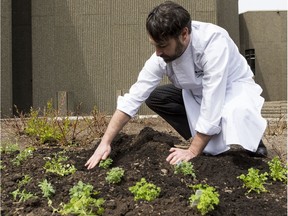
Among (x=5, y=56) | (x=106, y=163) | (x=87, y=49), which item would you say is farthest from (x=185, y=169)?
(x=87, y=49)

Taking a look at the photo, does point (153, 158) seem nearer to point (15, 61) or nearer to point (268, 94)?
point (15, 61)

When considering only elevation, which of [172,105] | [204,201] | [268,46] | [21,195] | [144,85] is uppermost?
[268,46]

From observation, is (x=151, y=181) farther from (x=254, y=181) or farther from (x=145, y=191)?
(x=254, y=181)

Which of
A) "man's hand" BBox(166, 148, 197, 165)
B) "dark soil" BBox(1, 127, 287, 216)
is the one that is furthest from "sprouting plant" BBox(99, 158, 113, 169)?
"man's hand" BBox(166, 148, 197, 165)

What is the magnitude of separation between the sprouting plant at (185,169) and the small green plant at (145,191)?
14.4 inches

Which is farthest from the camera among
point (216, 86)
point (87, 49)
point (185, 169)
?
point (87, 49)

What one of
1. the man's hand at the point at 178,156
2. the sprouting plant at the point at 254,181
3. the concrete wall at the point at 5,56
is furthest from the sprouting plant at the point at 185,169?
the concrete wall at the point at 5,56

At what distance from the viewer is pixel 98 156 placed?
3.11m

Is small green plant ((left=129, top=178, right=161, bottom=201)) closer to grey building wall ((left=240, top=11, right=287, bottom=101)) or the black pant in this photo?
the black pant

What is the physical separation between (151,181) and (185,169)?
24 cm

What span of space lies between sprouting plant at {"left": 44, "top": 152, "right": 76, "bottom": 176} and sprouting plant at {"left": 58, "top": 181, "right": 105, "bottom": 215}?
0.51 m

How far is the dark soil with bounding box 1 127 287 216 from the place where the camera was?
2311 mm

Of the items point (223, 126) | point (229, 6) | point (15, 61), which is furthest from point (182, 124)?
point (229, 6)

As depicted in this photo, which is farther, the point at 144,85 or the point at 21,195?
the point at 144,85
